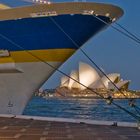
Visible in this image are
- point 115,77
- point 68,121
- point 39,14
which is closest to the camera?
point 68,121

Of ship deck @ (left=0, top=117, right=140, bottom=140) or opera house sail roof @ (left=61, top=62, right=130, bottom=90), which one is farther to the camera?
opera house sail roof @ (left=61, top=62, right=130, bottom=90)

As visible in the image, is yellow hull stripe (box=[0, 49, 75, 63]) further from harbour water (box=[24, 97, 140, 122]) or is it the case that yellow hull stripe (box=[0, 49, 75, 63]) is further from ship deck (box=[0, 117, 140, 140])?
harbour water (box=[24, 97, 140, 122])

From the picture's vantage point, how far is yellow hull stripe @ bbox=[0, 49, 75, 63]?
A: 69.7 feet

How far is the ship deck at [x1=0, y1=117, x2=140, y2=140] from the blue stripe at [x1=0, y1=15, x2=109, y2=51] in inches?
185

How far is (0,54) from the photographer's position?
71.5ft

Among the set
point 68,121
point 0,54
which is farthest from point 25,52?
point 68,121

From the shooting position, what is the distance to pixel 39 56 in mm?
21312

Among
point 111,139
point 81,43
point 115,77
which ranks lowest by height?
point 111,139

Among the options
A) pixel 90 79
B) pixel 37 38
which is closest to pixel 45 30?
pixel 37 38

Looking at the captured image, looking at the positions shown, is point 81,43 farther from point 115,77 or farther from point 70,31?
point 115,77

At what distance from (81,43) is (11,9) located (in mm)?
4151

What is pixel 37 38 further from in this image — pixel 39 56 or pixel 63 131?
pixel 63 131

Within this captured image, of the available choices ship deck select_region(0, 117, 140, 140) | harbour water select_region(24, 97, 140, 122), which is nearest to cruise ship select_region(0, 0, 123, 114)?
ship deck select_region(0, 117, 140, 140)

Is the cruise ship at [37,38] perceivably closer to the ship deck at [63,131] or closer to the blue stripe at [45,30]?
the blue stripe at [45,30]
